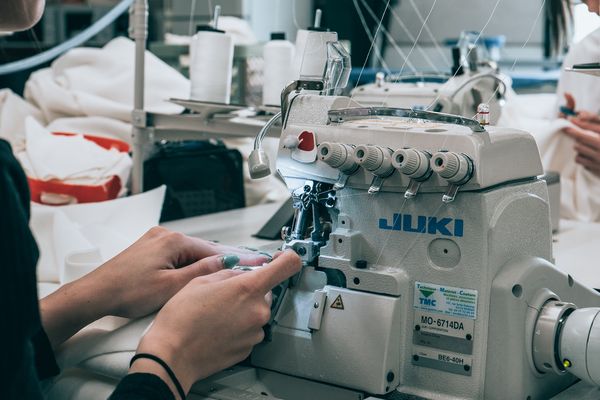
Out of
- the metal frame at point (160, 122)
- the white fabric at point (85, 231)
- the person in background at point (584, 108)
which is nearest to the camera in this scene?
the white fabric at point (85, 231)

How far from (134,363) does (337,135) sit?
0.35 m

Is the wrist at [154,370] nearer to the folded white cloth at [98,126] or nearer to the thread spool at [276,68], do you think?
the thread spool at [276,68]

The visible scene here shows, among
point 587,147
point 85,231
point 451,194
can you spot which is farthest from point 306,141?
point 587,147

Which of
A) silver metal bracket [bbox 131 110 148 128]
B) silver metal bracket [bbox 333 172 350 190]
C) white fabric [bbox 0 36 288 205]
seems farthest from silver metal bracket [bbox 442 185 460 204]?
white fabric [bbox 0 36 288 205]

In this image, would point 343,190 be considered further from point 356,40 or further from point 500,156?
point 356,40

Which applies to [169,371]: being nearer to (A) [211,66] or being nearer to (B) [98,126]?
(A) [211,66]

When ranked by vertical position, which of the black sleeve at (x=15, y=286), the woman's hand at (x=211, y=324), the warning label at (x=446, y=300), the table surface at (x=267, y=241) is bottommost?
the table surface at (x=267, y=241)

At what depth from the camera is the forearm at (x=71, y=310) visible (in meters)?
1.01

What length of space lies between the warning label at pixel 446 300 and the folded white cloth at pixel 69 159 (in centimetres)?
109

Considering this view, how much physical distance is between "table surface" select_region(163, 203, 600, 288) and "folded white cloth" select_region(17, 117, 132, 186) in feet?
0.63

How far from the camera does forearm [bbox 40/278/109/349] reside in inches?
39.8

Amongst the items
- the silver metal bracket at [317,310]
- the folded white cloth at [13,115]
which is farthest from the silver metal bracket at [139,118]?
the silver metal bracket at [317,310]

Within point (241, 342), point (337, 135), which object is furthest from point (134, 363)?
point (337, 135)

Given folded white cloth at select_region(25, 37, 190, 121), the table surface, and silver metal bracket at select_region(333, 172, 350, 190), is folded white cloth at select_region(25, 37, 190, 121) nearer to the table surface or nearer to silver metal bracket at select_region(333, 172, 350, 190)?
the table surface
